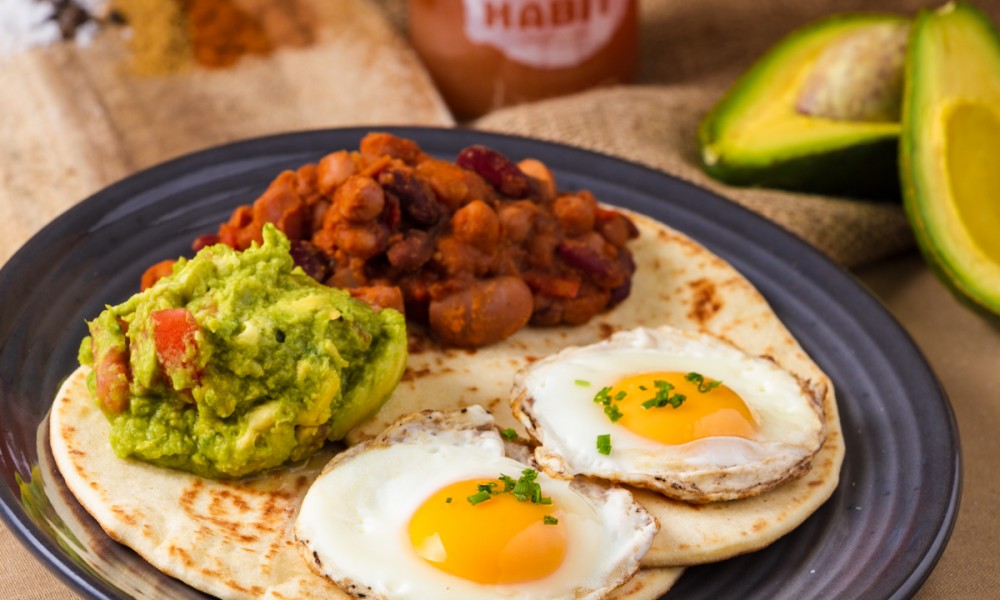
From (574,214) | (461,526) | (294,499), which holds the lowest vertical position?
(294,499)

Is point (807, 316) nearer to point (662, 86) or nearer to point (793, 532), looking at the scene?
point (793, 532)

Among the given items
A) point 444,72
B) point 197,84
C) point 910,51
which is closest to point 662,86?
point 444,72

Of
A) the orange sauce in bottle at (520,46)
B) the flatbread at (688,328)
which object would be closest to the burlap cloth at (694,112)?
the orange sauce in bottle at (520,46)

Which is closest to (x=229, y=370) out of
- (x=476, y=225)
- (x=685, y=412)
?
(x=476, y=225)

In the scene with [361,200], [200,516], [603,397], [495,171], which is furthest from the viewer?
[495,171]

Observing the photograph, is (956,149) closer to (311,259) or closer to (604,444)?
(604,444)

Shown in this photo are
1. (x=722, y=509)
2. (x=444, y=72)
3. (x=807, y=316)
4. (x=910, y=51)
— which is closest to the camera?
(x=722, y=509)

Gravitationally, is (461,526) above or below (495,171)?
below

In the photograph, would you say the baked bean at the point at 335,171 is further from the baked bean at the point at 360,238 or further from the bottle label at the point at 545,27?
the bottle label at the point at 545,27
